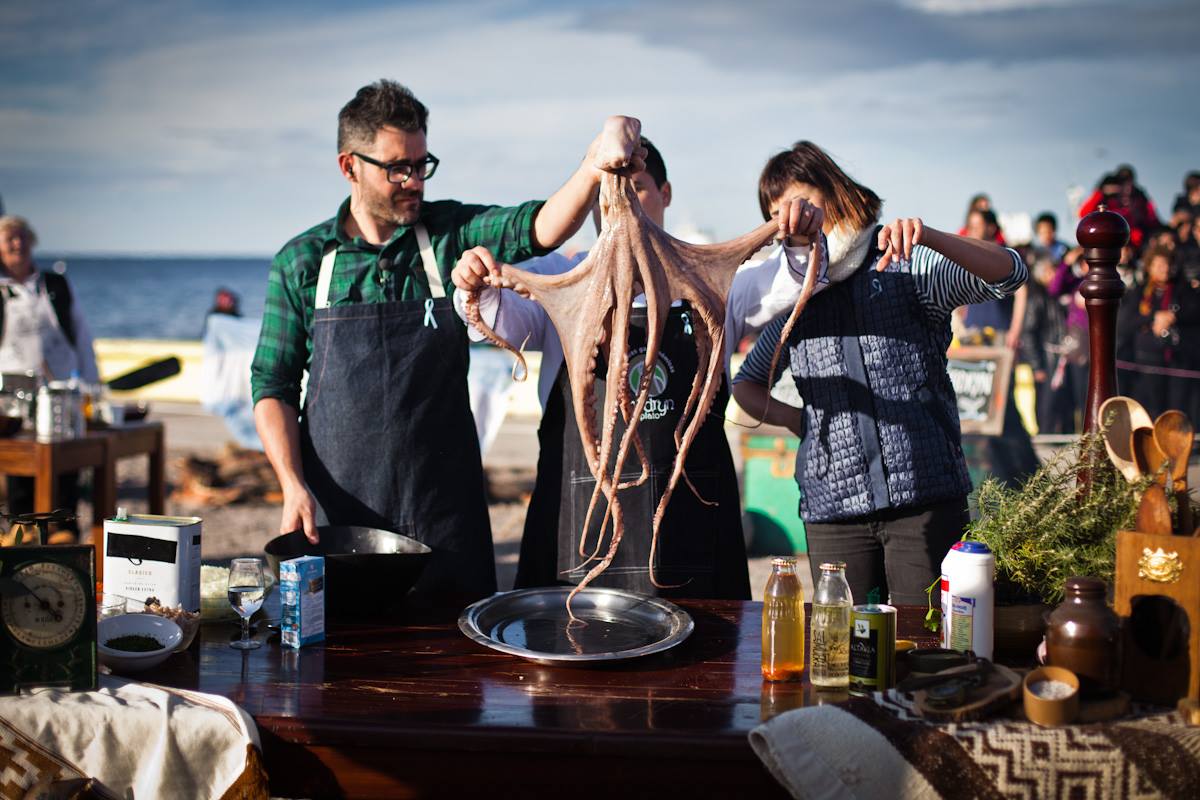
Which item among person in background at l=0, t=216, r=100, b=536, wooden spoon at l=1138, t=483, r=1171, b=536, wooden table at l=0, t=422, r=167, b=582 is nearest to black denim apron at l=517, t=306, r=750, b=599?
wooden spoon at l=1138, t=483, r=1171, b=536

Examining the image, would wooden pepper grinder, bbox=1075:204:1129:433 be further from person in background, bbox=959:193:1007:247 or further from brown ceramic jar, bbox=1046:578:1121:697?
person in background, bbox=959:193:1007:247

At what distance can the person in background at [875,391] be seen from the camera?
9.04 ft

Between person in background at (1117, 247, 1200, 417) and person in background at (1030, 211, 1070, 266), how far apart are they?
5.34 ft

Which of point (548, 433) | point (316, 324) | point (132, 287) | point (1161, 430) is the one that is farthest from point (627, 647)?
point (132, 287)

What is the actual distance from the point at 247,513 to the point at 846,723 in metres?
7.14

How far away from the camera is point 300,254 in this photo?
322 centimetres

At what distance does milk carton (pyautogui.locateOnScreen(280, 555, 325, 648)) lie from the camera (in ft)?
7.42

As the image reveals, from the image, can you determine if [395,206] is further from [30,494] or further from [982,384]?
[982,384]

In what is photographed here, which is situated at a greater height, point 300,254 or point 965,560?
point 300,254

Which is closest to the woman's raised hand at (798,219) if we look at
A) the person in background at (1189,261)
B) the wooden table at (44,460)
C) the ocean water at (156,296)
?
the wooden table at (44,460)

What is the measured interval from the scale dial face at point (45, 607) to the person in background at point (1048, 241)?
9846 mm

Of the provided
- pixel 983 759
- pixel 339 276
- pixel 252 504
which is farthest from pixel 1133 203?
pixel 983 759

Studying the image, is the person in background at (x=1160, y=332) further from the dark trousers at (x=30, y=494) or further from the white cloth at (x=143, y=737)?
the white cloth at (x=143, y=737)

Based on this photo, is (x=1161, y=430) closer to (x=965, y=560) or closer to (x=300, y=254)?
(x=965, y=560)
